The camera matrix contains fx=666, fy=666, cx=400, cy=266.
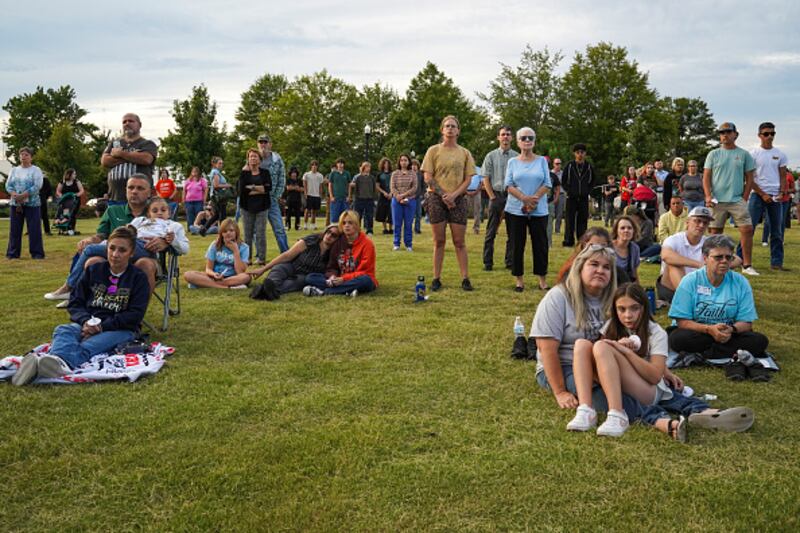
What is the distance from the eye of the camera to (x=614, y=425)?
11.9 feet

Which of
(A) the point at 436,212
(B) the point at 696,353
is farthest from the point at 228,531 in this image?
(A) the point at 436,212

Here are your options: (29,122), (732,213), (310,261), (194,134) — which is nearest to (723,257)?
(310,261)

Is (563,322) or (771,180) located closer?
(563,322)

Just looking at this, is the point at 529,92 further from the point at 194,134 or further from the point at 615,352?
the point at 615,352

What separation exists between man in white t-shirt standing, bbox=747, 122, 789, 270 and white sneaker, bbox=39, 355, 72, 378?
31.1 feet

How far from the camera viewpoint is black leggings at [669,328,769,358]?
16.6ft

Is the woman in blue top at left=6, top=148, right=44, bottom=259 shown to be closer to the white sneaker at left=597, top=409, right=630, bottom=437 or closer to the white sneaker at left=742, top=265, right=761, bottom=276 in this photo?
the white sneaker at left=597, top=409, right=630, bottom=437

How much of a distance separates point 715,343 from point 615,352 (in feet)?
5.90

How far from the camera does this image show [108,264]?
17.8ft

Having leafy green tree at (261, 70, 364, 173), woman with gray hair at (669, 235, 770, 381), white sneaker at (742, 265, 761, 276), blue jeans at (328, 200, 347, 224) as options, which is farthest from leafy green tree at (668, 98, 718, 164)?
woman with gray hair at (669, 235, 770, 381)

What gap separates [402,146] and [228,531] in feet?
151

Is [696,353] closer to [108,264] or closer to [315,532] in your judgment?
[315,532]

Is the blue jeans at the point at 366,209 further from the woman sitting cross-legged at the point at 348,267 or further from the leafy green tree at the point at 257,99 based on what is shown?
the leafy green tree at the point at 257,99

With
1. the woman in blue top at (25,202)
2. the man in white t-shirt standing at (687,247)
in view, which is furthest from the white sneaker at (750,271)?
the woman in blue top at (25,202)
